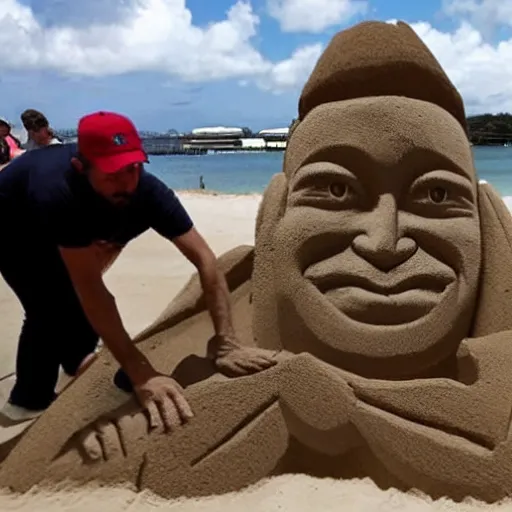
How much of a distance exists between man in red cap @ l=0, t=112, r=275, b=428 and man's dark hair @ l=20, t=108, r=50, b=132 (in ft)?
4.70

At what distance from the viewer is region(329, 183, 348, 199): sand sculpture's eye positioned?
9.51ft

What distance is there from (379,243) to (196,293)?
86 centimetres

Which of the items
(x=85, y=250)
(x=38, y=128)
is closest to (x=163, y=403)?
(x=85, y=250)

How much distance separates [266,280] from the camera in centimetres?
298

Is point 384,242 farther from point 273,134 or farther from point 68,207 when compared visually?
point 273,134

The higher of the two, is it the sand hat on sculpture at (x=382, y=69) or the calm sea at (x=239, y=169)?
the sand hat on sculpture at (x=382, y=69)

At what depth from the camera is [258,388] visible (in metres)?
2.69

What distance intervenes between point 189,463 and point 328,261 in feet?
2.93

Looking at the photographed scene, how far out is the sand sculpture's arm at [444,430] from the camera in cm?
254

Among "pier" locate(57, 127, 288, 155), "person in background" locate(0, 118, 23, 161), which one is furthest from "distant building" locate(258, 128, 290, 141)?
"person in background" locate(0, 118, 23, 161)

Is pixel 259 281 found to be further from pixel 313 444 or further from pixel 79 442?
pixel 79 442

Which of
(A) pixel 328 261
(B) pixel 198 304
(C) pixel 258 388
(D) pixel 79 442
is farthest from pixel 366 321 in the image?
(D) pixel 79 442

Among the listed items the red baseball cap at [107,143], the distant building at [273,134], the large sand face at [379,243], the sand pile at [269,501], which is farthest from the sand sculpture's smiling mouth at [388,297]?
the distant building at [273,134]

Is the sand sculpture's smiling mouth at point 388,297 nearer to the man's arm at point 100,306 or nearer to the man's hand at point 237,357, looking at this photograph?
the man's hand at point 237,357
